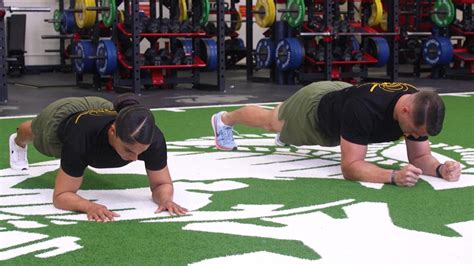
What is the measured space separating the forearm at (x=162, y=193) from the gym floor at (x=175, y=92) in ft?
9.93

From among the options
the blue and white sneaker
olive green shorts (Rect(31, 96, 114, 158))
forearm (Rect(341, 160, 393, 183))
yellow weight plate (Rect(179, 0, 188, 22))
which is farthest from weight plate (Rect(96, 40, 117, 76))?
forearm (Rect(341, 160, 393, 183))

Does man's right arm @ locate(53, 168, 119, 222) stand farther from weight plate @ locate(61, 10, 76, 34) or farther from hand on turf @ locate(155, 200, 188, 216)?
weight plate @ locate(61, 10, 76, 34)

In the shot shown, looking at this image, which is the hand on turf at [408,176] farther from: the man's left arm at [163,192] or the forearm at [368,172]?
the man's left arm at [163,192]

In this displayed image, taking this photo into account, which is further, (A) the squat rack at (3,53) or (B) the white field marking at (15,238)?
(A) the squat rack at (3,53)

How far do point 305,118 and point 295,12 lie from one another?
446cm

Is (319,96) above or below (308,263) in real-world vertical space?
above

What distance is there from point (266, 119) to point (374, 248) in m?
1.40

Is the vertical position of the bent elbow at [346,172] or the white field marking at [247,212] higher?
the bent elbow at [346,172]

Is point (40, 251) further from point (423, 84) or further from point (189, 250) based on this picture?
point (423, 84)

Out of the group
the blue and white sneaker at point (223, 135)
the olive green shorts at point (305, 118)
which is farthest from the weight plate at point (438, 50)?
the olive green shorts at point (305, 118)

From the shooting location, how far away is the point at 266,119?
3.23m

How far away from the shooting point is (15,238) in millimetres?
1978

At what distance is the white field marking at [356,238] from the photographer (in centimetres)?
179

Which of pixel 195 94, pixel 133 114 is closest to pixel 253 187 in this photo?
pixel 133 114
